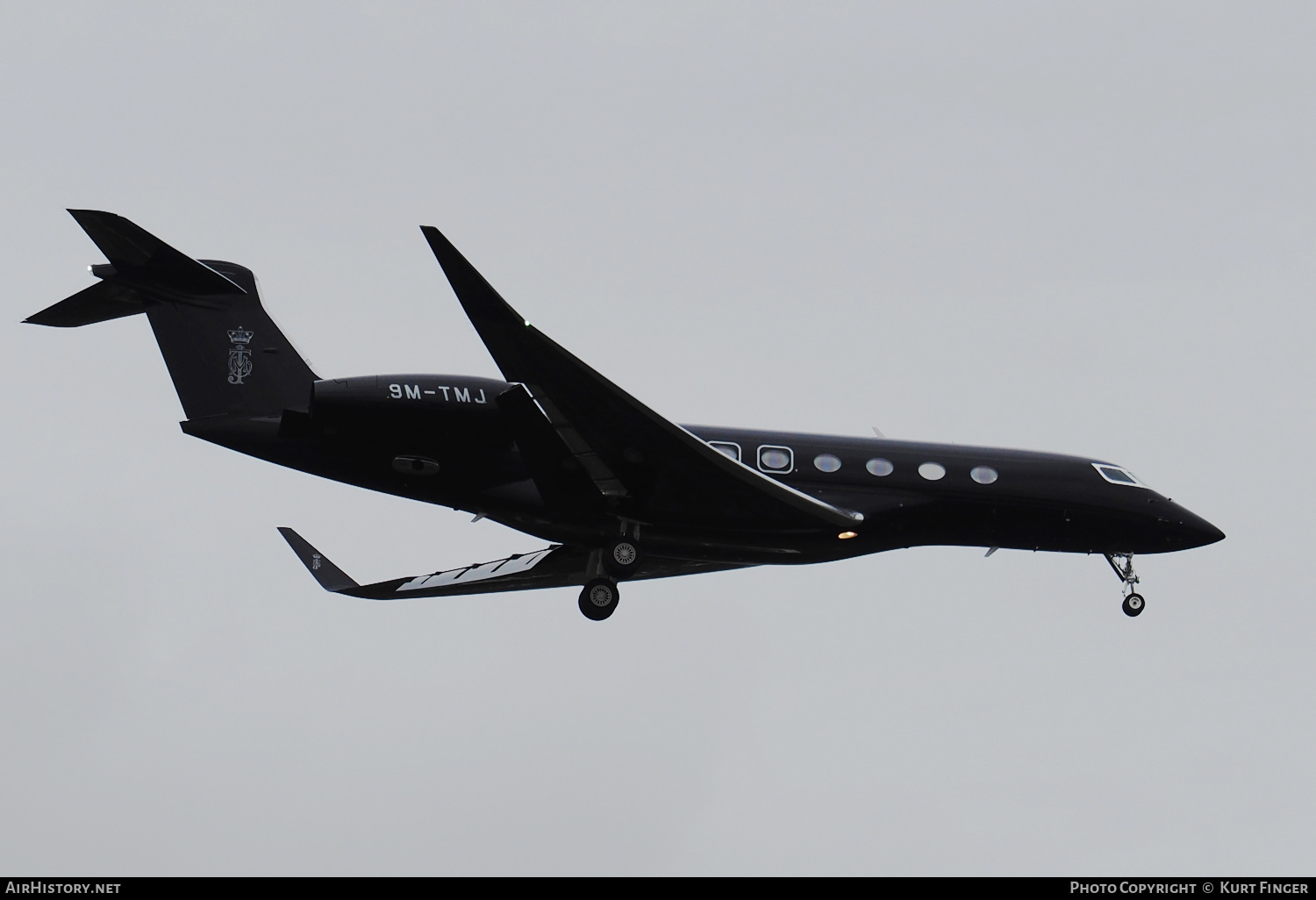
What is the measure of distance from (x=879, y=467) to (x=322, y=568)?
9.69 metres

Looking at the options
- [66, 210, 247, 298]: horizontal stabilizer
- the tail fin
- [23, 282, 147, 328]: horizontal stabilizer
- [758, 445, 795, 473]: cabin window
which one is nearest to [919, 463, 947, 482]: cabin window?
[758, 445, 795, 473]: cabin window

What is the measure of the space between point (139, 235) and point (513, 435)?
6079 millimetres

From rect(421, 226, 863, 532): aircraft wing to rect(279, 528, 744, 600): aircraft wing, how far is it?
3056 mm

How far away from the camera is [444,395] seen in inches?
862

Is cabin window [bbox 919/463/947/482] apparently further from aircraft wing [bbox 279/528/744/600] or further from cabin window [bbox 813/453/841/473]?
aircraft wing [bbox 279/528/744/600]

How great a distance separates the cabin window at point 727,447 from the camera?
23.3 meters

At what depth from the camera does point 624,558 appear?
23.0m

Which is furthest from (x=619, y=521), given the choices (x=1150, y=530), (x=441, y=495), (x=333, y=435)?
(x=1150, y=530)

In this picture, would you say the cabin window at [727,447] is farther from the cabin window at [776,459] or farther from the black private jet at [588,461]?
the cabin window at [776,459]

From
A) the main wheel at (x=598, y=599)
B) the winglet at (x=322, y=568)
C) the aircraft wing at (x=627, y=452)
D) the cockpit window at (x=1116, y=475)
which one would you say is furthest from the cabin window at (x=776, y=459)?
the winglet at (x=322, y=568)

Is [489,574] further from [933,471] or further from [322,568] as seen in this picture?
[933,471]

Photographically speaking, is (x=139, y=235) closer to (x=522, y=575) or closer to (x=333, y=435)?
(x=333, y=435)

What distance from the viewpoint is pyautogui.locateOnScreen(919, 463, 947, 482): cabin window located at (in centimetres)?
2398

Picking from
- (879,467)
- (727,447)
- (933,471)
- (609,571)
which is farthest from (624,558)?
(933,471)
